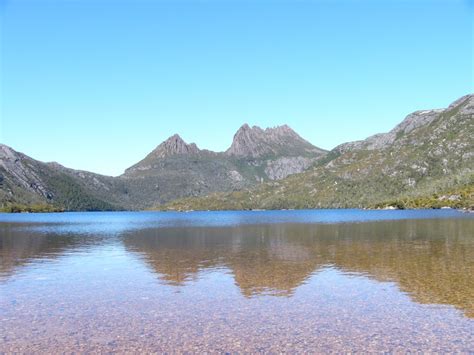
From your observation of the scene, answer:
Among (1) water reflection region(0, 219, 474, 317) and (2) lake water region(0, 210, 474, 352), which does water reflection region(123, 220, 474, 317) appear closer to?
(1) water reflection region(0, 219, 474, 317)

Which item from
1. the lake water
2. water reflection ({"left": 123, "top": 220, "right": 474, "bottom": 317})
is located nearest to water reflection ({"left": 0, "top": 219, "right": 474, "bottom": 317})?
water reflection ({"left": 123, "top": 220, "right": 474, "bottom": 317})

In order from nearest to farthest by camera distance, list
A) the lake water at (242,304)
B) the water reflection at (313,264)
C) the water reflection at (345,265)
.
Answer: the lake water at (242,304) → the water reflection at (345,265) → the water reflection at (313,264)

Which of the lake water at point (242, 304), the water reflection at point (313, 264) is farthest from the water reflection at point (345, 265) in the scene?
the lake water at point (242, 304)

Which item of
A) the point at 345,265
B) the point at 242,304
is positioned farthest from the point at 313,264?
the point at 242,304

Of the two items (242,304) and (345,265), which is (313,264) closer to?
(345,265)

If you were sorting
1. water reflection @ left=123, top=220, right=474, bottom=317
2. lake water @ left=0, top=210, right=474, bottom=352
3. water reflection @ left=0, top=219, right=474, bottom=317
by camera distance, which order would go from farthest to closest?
1. water reflection @ left=0, top=219, right=474, bottom=317
2. water reflection @ left=123, top=220, right=474, bottom=317
3. lake water @ left=0, top=210, right=474, bottom=352

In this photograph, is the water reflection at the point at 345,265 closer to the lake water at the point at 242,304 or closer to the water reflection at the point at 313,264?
the water reflection at the point at 313,264

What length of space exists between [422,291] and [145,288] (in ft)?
83.9

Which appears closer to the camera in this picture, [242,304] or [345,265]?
[242,304]

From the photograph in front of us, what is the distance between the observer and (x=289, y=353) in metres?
22.8

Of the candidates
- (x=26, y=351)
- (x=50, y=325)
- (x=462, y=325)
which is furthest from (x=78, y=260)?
(x=462, y=325)

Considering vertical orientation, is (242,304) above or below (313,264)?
below

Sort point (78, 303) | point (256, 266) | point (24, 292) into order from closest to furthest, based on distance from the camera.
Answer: point (78, 303), point (24, 292), point (256, 266)

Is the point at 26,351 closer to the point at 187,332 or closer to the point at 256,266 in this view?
the point at 187,332
